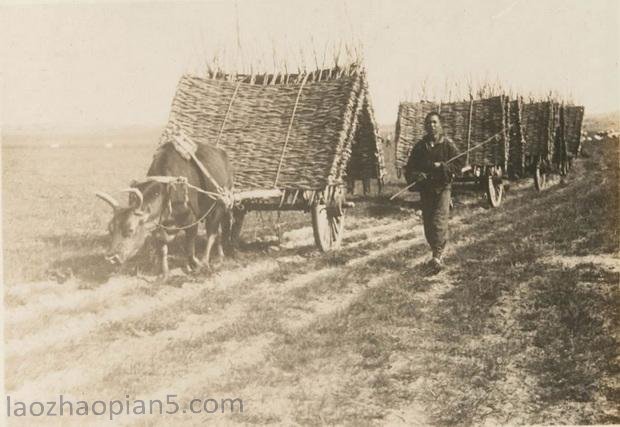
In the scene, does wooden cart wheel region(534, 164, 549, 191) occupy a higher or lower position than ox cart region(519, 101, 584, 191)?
lower

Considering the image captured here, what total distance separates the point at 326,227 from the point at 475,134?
583cm

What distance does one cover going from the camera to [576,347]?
4.96 meters

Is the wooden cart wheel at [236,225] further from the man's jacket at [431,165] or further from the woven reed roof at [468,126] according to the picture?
the woven reed roof at [468,126]

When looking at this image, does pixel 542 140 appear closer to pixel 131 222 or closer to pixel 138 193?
pixel 138 193

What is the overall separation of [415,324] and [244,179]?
12.1 ft

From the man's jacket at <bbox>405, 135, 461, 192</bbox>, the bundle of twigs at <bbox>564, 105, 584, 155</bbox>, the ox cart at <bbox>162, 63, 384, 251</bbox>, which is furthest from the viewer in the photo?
the bundle of twigs at <bbox>564, 105, 584, 155</bbox>

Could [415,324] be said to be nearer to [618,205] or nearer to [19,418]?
[618,205]

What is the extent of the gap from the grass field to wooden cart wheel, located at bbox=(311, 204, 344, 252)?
10.9 inches

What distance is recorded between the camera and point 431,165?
7.65 meters

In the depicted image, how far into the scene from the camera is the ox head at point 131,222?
20.2 ft

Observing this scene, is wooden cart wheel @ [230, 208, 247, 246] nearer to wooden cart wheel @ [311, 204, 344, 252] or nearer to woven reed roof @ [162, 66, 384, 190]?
woven reed roof @ [162, 66, 384, 190]

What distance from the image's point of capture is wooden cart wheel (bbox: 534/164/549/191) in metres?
16.0

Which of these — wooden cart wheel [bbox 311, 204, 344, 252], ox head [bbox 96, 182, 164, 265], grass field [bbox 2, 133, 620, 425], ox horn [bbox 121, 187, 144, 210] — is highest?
Result: ox horn [bbox 121, 187, 144, 210]

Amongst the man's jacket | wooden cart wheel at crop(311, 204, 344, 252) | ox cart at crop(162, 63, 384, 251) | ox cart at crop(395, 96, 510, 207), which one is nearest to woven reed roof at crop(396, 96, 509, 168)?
ox cart at crop(395, 96, 510, 207)
